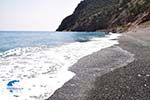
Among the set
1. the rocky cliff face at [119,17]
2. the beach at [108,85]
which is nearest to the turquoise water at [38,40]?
the beach at [108,85]

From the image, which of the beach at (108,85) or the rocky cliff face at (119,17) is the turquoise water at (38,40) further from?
the rocky cliff face at (119,17)

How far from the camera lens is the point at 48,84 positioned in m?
11.4

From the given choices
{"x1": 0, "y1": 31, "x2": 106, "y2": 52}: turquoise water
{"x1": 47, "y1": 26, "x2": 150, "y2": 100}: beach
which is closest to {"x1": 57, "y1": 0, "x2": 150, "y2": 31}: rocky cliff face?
{"x1": 0, "y1": 31, "x2": 106, "y2": 52}: turquoise water

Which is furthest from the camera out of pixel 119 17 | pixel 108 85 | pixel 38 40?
pixel 119 17

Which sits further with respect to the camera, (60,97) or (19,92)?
(19,92)

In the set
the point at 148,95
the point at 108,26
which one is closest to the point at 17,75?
the point at 148,95

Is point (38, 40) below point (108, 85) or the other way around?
below

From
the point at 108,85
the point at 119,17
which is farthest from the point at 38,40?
the point at 119,17

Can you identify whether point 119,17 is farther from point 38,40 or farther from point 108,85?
point 108,85

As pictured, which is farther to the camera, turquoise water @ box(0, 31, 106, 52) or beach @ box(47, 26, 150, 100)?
turquoise water @ box(0, 31, 106, 52)

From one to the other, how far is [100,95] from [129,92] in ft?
3.92

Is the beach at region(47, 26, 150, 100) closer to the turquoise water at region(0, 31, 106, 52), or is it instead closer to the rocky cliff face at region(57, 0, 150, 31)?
the turquoise water at region(0, 31, 106, 52)

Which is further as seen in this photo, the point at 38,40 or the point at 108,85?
the point at 38,40

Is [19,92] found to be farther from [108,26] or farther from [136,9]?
[108,26]
